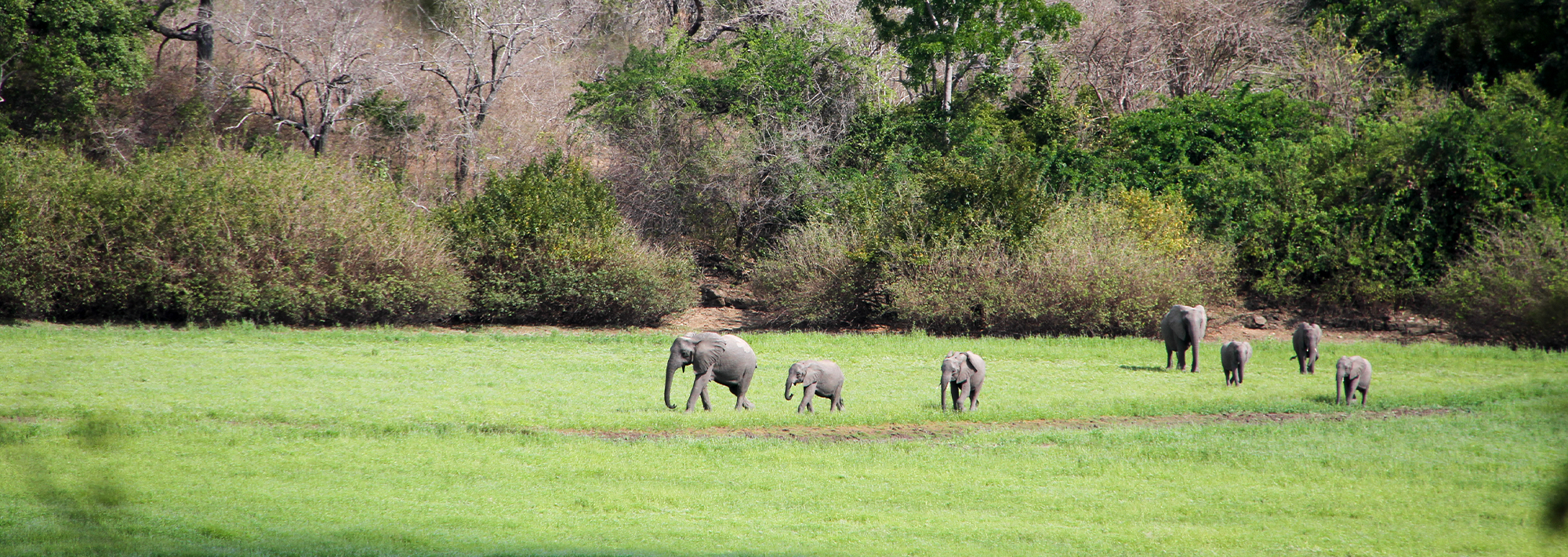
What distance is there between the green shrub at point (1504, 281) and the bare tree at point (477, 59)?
28703mm

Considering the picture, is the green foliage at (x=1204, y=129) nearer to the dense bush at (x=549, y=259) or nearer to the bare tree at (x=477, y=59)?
the dense bush at (x=549, y=259)

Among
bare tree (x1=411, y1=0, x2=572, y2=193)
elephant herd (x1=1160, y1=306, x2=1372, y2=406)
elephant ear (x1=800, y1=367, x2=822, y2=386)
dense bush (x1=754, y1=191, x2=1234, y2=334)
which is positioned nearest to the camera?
elephant ear (x1=800, y1=367, x2=822, y2=386)

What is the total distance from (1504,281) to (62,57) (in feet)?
121

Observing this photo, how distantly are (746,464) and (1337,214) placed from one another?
82.1ft

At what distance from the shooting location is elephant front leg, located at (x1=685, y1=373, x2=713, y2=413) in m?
14.5

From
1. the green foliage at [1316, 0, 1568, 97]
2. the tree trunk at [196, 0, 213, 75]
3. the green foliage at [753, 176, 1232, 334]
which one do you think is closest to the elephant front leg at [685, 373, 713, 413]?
the green foliage at [1316, 0, 1568, 97]

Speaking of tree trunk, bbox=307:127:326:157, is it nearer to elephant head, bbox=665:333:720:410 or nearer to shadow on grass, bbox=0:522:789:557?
elephant head, bbox=665:333:720:410

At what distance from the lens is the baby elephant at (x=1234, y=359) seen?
18.6 meters

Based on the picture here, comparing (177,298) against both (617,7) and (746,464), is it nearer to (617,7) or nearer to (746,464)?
(746,464)

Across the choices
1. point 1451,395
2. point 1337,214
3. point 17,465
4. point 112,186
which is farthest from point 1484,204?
point 112,186

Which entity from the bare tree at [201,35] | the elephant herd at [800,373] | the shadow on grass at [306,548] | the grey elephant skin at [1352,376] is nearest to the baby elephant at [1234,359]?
the elephant herd at [800,373]

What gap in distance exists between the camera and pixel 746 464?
11.7 meters

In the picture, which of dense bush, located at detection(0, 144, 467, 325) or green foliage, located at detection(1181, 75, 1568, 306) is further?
green foliage, located at detection(1181, 75, 1568, 306)

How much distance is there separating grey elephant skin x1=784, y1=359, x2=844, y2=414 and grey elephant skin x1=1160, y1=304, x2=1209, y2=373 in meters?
8.44
